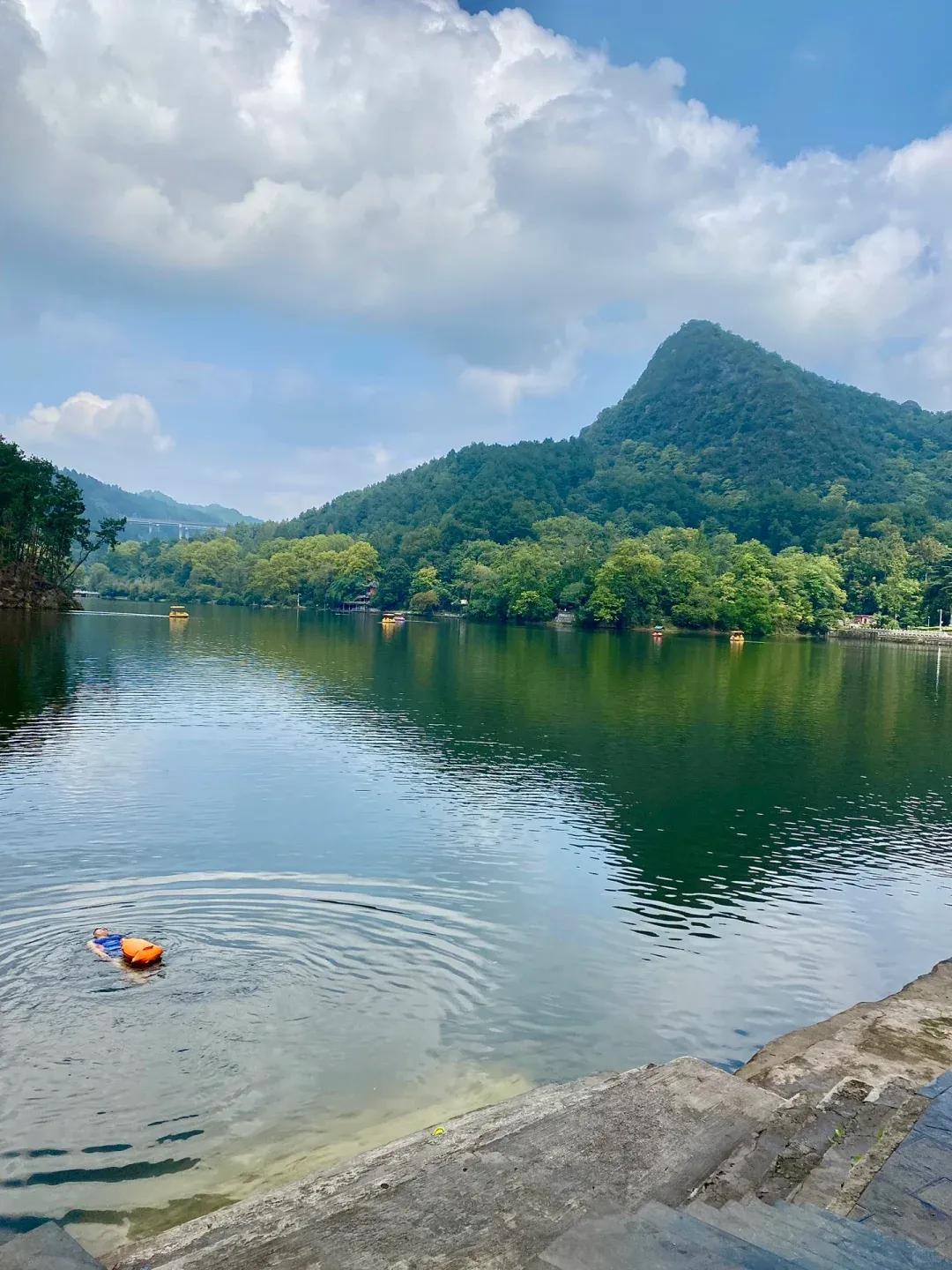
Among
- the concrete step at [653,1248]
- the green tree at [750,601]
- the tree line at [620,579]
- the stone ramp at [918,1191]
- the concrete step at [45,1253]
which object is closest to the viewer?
the concrete step at [653,1248]

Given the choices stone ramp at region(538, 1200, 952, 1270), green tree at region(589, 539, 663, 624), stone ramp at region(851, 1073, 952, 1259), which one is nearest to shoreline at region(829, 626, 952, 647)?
green tree at region(589, 539, 663, 624)

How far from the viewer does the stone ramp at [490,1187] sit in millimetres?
5980

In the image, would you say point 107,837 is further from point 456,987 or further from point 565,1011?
point 565,1011

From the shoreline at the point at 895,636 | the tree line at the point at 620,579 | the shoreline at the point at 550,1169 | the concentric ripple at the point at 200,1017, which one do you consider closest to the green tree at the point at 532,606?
the tree line at the point at 620,579

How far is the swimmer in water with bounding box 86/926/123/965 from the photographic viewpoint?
41.4ft

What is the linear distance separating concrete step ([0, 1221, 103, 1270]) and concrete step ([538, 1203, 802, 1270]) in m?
2.82

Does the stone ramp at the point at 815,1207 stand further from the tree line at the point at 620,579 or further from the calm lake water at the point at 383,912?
the tree line at the point at 620,579

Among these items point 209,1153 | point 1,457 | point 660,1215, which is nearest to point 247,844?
point 209,1153

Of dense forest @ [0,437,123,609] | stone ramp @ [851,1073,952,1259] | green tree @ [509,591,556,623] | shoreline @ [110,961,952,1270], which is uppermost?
dense forest @ [0,437,123,609]

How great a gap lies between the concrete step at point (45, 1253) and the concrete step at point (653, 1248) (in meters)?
2.82

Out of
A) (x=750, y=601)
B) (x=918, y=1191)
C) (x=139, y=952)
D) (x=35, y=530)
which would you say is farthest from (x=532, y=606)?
(x=918, y=1191)

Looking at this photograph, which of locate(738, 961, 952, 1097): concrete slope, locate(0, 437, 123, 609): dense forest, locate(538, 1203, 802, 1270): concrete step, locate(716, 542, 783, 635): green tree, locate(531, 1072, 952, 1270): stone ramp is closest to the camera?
locate(538, 1203, 802, 1270): concrete step

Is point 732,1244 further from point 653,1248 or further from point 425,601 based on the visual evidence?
point 425,601

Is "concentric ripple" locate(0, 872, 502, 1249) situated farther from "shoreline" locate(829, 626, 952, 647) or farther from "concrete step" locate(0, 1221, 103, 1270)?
"shoreline" locate(829, 626, 952, 647)
